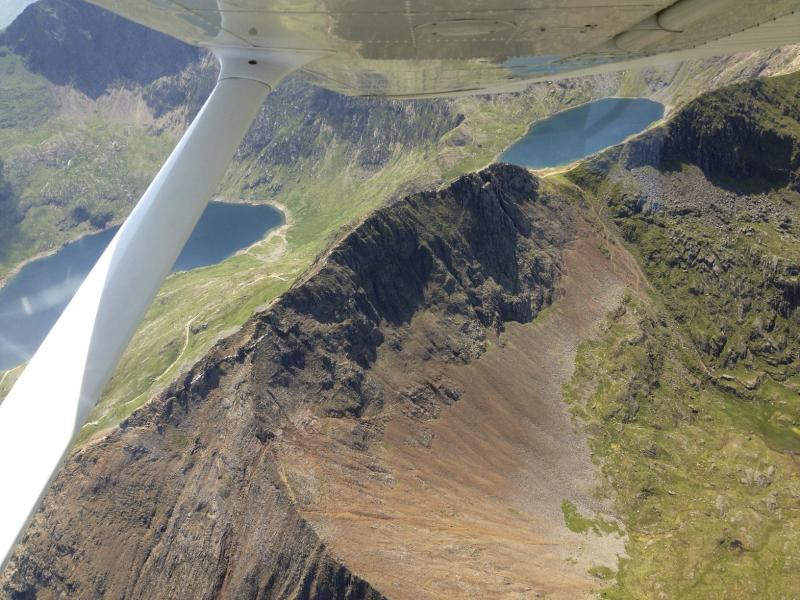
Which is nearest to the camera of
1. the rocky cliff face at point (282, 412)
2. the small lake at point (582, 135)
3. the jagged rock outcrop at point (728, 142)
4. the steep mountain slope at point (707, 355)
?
the rocky cliff face at point (282, 412)

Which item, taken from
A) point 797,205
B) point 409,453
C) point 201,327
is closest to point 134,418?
point 409,453

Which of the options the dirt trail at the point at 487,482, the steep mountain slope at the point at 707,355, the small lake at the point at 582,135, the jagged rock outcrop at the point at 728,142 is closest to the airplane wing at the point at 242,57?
the dirt trail at the point at 487,482

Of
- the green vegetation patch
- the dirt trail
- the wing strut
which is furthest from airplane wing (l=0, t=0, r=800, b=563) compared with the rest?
the green vegetation patch

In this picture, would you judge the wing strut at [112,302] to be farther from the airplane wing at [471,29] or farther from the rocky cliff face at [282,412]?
the rocky cliff face at [282,412]

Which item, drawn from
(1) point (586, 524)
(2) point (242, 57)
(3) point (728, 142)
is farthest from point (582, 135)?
(2) point (242, 57)

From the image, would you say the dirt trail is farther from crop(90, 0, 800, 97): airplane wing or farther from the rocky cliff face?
crop(90, 0, 800, 97): airplane wing

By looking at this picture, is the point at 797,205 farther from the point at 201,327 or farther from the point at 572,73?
the point at 201,327
